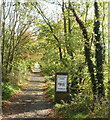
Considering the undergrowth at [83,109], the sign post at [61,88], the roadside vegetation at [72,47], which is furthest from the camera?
the sign post at [61,88]

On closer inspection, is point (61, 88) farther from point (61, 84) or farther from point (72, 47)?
point (72, 47)

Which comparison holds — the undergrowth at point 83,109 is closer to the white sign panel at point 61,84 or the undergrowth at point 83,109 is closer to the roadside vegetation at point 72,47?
the roadside vegetation at point 72,47

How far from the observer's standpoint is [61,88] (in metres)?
8.80

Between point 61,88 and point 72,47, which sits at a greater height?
point 72,47

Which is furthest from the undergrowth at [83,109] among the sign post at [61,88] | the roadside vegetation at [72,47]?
the sign post at [61,88]

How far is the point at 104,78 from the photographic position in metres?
7.88

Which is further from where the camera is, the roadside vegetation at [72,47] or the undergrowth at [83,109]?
the roadside vegetation at [72,47]

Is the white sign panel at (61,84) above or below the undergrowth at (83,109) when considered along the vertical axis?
above

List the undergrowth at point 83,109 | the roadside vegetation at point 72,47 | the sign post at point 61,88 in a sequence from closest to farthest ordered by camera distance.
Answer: the undergrowth at point 83,109 → the roadside vegetation at point 72,47 → the sign post at point 61,88

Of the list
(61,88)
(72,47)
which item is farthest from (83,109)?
(72,47)

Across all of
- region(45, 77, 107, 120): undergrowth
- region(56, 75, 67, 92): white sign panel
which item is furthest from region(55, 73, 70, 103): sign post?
region(45, 77, 107, 120): undergrowth

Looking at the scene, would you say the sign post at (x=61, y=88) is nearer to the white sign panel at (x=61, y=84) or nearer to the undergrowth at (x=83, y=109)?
the white sign panel at (x=61, y=84)

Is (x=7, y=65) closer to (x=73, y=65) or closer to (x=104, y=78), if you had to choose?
(x=73, y=65)

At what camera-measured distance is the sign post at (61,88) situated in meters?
8.77
